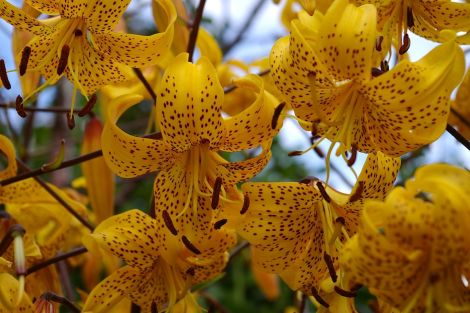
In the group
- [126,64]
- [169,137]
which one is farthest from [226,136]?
[126,64]

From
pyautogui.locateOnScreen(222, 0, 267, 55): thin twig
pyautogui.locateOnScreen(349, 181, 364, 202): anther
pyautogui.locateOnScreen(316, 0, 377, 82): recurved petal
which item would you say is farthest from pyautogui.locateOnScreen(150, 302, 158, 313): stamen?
pyautogui.locateOnScreen(222, 0, 267, 55): thin twig

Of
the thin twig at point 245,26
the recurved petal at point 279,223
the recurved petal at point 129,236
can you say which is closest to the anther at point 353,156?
the recurved petal at point 279,223

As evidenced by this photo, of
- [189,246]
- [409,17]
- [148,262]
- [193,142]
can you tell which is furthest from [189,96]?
[409,17]

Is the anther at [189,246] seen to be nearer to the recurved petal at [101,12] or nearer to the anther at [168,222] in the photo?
the anther at [168,222]

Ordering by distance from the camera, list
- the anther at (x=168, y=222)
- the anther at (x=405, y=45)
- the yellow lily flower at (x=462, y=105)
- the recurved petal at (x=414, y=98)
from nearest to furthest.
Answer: the recurved petal at (x=414, y=98) < the anther at (x=168, y=222) < the anther at (x=405, y=45) < the yellow lily flower at (x=462, y=105)

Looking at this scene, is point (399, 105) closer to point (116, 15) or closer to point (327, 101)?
point (327, 101)

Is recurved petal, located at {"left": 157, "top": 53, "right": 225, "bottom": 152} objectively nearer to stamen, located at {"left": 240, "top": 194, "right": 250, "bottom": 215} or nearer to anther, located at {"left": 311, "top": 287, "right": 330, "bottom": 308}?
stamen, located at {"left": 240, "top": 194, "right": 250, "bottom": 215}

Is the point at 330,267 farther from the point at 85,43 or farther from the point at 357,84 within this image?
the point at 85,43
